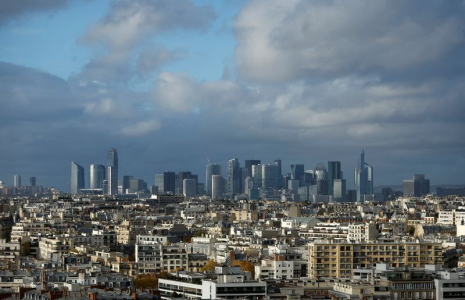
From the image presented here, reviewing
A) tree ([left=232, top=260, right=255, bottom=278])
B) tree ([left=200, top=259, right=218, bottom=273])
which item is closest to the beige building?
tree ([left=232, top=260, right=255, bottom=278])

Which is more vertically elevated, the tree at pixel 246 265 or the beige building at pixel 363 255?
the beige building at pixel 363 255

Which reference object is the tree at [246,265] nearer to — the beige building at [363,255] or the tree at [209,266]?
the tree at [209,266]

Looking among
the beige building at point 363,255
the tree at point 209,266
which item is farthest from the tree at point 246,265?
the beige building at point 363,255

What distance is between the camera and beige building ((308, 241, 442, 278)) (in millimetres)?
90688

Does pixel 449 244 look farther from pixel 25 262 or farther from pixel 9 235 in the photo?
pixel 9 235

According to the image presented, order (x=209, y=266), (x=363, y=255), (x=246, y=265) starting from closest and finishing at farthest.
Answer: (x=363, y=255) → (x=246, y=265) → (x=209, y=266)

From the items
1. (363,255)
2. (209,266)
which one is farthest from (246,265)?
(363,255)

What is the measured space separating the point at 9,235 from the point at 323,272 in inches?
2277

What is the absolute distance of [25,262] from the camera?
3861 inches

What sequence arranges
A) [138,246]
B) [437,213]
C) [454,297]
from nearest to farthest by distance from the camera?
[454,297] → [138,246] → [437,213]

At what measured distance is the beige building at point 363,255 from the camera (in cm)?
9069

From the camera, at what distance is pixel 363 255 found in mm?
91875

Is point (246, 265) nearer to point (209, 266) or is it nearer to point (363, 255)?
point (209, 266)

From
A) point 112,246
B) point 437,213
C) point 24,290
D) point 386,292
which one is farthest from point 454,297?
point 437,213
